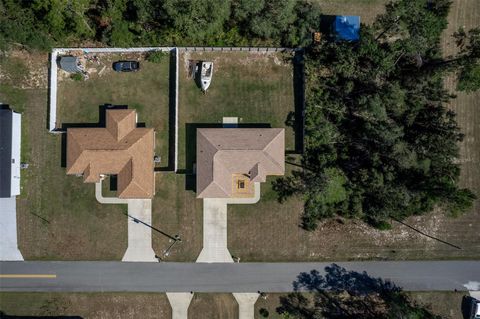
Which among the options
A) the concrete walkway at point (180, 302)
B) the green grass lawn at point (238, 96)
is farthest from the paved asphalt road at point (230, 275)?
the green grass lawn at point (238, 96)

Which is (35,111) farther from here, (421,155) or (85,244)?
(421,155)

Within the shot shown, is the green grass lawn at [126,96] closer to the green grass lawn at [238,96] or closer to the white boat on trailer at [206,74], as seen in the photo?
the green grass lawn at [238,96]

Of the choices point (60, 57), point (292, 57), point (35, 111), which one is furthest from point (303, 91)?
point (35, 111)

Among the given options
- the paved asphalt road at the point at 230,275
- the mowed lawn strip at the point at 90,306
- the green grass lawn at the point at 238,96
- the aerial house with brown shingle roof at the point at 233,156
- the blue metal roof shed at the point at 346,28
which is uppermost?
the blue metal roof shed at the point at 346,28

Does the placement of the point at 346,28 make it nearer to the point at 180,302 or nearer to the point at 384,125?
the point at 384,125

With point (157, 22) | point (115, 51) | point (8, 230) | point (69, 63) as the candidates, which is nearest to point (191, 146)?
point (115, 51)
